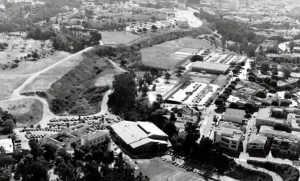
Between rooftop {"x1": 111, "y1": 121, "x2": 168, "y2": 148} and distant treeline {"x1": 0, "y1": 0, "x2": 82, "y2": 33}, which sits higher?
distant treeline {"x1": 0, "y1": 0, "x2": 82, "y2": 33}

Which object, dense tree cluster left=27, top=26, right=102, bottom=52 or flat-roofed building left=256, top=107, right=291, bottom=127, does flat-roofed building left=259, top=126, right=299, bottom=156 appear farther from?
dense tree cluster left=27, top=26, right=102, bottom=52

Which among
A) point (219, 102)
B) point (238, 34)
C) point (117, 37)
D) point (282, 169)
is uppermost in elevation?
point (238, 34)

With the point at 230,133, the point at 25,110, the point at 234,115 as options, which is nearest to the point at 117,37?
the point at 25,110

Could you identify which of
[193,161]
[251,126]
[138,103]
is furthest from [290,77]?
[193,161]

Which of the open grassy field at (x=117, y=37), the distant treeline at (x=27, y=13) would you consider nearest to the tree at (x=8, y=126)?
the open grassy field at (x=117, y=37)

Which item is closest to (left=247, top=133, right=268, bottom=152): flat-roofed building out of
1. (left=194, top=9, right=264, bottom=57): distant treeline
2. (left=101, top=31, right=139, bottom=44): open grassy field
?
(left=194, top=9, right=264, bottom=57): distant treeline

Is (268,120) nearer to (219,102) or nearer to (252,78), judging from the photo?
(219,102)

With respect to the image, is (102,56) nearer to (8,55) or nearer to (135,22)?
(8,55)
